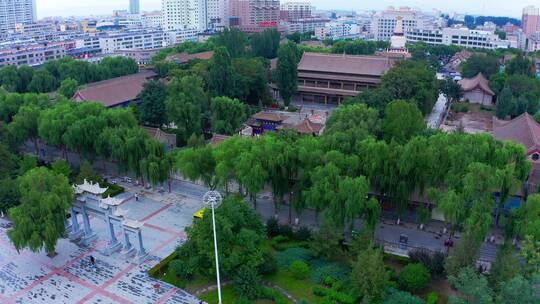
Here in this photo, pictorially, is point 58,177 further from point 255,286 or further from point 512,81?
point 512,81

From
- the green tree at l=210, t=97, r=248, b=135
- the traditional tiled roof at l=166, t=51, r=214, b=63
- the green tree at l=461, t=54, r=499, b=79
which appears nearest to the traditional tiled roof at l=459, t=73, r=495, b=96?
the green tree at l=461, t=54, r=499, b=79

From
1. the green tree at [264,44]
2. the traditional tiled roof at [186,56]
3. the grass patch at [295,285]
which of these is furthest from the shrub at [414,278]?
the green tree at [264,44]

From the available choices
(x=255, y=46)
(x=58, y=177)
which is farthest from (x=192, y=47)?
(x=58, y=177)

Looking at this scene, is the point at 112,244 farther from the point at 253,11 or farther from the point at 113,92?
the point at 253,11

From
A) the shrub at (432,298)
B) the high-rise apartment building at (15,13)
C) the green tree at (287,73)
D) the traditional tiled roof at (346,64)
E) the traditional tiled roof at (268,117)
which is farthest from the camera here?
the high-rise apartment building at (15,13)

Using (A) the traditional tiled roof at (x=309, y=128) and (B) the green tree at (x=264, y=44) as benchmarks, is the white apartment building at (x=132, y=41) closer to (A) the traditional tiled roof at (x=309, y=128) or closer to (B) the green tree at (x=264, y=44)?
(B) the green tree at (x=264, y=44)

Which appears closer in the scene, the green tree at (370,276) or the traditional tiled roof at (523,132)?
the green tree at (370,276)

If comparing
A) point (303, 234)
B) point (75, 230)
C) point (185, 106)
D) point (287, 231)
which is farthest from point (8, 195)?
point (303, 234)

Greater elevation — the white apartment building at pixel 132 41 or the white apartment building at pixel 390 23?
the white apartment building at pixel 390 23
